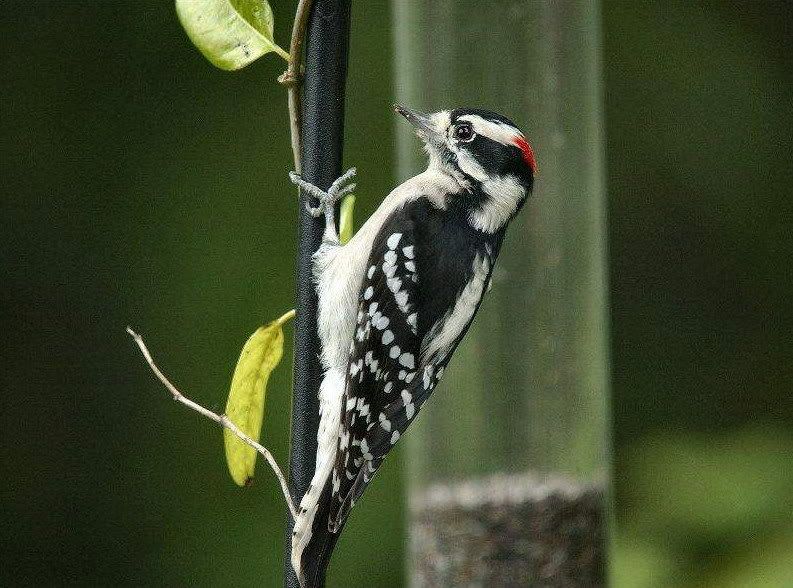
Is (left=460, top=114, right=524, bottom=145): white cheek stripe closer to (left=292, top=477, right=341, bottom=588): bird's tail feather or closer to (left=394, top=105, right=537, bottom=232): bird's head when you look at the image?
(left=394, top=105, right=537, bottom=232): bird's head

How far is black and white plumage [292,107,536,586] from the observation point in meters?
1.77

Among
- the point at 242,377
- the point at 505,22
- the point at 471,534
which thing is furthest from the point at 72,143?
the point at 242,377

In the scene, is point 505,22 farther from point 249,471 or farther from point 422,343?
point 249,471

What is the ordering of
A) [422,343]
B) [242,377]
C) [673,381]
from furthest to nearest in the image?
[673,381] < [422,343] < [242,377]

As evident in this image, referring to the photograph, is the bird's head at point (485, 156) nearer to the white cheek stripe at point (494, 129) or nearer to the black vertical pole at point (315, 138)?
the white cheek stripe at point (494, 129)

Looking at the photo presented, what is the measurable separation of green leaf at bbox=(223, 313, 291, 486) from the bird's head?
531 mm

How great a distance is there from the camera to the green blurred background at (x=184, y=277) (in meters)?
3.62

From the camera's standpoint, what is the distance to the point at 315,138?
1.41m

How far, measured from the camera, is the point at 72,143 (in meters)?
3.78

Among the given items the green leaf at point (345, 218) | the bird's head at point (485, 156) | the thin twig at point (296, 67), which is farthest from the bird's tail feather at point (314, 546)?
the bird's head at point (485, 156)

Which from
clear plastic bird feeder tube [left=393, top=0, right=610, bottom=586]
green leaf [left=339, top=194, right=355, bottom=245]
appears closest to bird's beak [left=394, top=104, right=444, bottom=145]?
green leaf [left=339, top=194, right=355, bottom=245]

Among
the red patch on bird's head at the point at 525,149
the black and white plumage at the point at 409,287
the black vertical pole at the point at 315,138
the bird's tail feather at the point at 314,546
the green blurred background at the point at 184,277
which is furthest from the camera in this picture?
the green blurred background at the point at 184,277

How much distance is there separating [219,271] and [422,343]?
1882 millimetres

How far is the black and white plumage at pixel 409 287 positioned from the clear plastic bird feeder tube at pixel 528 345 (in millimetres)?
850
